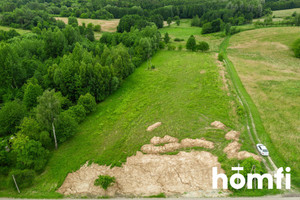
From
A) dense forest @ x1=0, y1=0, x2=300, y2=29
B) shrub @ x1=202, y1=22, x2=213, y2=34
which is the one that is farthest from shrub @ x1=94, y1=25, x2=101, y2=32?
shrub @ x1=202, y1=22, x2=213, y2=34

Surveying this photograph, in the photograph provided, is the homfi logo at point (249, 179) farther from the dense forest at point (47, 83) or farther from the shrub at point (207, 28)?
the shrub at point (207, 28)

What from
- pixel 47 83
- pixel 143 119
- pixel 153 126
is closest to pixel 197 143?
pixel 153 126

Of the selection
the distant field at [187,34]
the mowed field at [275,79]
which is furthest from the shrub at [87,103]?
the distant field at [187,34]

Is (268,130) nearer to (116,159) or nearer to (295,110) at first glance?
(295,110)

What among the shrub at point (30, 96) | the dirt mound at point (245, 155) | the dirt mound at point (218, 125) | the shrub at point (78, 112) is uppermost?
the shrub at point (30, 96)

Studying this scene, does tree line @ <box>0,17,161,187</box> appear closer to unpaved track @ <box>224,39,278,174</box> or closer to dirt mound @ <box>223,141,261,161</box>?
dirt mound @ <box>223,141,261,161</box>

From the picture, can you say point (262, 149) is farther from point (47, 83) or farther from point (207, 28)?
point (207, 28)

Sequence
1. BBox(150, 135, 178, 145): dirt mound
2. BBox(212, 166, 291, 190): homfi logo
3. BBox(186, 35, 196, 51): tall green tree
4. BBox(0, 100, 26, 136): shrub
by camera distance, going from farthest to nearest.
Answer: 1. BBox(186, 35, 196, 51): tall green tree
2. BBox(0, 100, 26, 136): shrub
3. BBox(150, 135, 178, 145): dirt mound
4. BBox(212, 166, 291, 190): homfi logo
